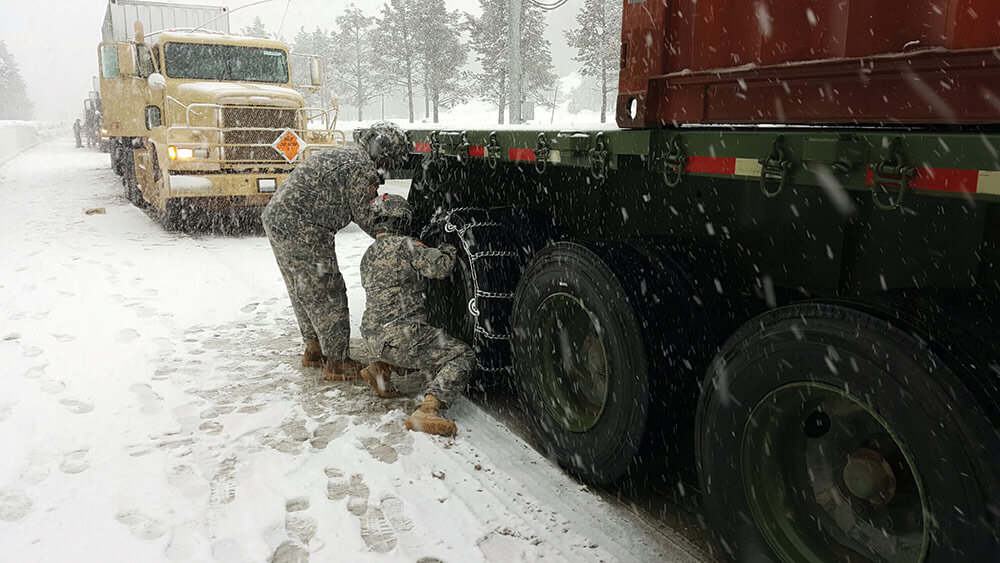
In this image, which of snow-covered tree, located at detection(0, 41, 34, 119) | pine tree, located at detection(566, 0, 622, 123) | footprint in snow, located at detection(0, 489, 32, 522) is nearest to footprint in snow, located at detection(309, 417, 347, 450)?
footprint in snow, located at detection(0, 489, 32, 522)

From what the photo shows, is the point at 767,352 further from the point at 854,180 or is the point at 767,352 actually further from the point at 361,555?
the point at 361,555

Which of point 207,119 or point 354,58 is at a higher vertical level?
point 354,58

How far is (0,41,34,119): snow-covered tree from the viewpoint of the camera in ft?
387

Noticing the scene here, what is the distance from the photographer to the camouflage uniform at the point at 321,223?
4762 mm

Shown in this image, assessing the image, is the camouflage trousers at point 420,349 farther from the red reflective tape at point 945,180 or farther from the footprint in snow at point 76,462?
the red reflective tape at point 945,180

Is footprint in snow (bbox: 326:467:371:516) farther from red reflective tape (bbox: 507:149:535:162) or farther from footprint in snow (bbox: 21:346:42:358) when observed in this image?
footprint in snow (bbox: 21:346:42:358)

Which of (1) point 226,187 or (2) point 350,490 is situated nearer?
(2) point 350,490

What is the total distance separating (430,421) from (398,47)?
6756 cm

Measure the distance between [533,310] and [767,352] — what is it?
1.57 metres

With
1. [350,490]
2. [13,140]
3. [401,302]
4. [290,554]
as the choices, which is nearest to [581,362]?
[350,490]

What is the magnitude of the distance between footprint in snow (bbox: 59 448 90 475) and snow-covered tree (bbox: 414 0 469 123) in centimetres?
5540

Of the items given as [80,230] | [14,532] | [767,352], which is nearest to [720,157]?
[767,352]

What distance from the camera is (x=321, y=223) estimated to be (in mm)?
4926

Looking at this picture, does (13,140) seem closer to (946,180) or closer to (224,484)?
(224,484)
